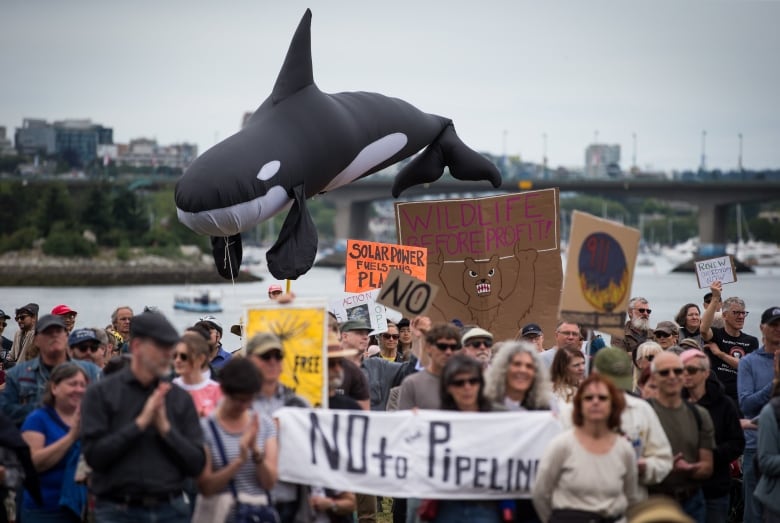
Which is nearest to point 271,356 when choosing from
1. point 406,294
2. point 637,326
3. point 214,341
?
point 406,294

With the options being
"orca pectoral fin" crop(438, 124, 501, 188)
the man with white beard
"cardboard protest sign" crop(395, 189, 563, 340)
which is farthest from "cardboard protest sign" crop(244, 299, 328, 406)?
"orca pectoral fin" crop(438, 124, 501, 188)

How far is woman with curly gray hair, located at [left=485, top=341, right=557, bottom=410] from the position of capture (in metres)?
7.82

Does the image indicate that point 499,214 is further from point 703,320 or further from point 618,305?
point 618,305

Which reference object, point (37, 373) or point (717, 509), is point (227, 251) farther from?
point (717, 509)

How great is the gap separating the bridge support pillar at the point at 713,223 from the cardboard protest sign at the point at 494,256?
7016 centimetres

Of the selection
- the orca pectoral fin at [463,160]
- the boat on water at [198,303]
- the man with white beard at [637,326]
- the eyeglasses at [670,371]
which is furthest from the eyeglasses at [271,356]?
the boat on water at [198,303]

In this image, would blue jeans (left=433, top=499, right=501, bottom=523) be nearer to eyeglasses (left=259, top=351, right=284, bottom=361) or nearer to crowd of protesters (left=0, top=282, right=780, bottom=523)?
crowd of protesters (left=0, top=282, right=780, bottom=523)

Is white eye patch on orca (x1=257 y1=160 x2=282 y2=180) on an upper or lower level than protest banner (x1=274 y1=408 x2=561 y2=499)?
upper

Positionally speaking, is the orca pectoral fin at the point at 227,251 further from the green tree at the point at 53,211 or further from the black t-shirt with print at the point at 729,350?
the green tree at the point at 53,211

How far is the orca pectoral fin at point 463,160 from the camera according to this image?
14.4 metres

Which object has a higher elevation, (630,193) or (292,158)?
(630,193)

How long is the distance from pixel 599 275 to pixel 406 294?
71.0 inches

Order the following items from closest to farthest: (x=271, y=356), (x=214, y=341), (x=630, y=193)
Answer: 1. (x=271, y=356)
2. (x=214, y=341)
3. (x=630, y=193)

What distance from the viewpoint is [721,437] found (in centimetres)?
866
